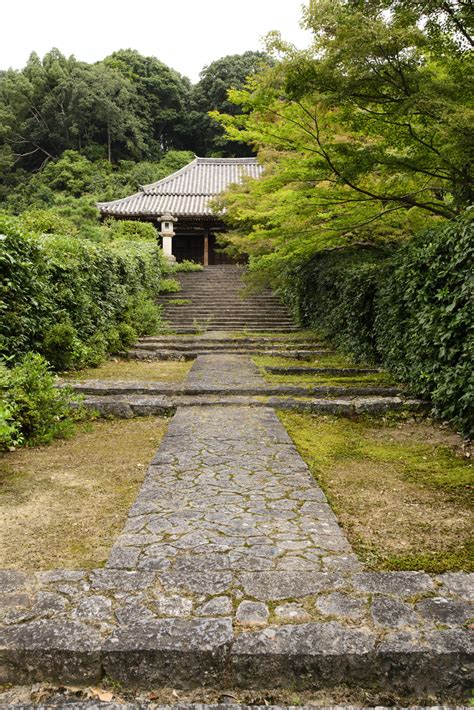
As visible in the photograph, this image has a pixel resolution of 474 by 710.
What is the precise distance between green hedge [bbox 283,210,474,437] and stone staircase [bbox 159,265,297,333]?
3831 mm

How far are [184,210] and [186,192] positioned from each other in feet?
9.36

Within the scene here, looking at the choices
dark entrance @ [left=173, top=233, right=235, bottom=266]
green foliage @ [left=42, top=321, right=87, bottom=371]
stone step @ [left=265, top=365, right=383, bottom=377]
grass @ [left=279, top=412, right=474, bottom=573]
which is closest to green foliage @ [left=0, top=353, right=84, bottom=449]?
green foliage @ [left=42, top=321, right=87, bottom=371]

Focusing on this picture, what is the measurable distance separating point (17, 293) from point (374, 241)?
23.2 ft

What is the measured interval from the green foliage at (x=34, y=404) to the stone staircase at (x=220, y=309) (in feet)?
25.8

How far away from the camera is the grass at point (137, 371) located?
332 inches

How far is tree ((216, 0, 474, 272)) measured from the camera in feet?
17.5

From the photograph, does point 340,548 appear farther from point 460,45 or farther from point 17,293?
point 460,45

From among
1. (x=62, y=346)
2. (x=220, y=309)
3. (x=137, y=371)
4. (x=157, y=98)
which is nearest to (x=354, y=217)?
(x=137, y=371)

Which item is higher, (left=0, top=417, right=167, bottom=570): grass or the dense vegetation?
the dense vegetation

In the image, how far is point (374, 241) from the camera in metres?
10.3

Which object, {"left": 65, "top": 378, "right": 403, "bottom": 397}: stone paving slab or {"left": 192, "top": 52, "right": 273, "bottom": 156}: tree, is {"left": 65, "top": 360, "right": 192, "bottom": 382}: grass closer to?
{"left": 65, "top": 378, "right": 403, "bottom": 397}: stone paving slab

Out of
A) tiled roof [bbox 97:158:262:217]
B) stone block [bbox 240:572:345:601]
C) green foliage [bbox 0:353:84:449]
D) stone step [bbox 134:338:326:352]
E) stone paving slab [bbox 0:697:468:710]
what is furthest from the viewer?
tiled roof [bbox 97:158:262:217]

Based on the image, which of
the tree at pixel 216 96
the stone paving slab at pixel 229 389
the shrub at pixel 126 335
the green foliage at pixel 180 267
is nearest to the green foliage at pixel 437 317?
the stone paving slab at pixel 229 389

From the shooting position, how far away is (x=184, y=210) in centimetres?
2759
